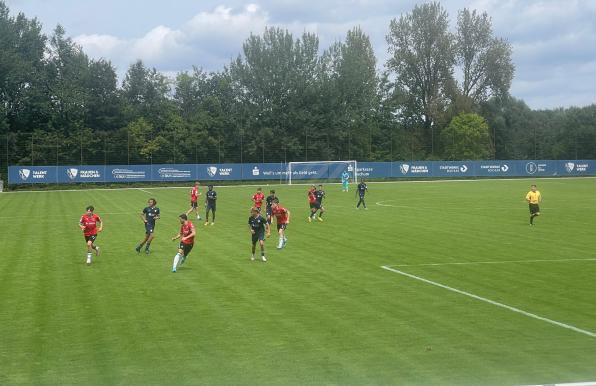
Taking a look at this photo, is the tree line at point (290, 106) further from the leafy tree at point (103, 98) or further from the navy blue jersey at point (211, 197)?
the navy blue jersey at point (211, 197)

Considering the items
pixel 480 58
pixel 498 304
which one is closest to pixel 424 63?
pixel 480 58

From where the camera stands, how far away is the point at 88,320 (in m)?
13.9

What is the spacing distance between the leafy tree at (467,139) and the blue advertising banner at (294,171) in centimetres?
407

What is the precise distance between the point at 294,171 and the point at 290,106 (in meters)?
11.9

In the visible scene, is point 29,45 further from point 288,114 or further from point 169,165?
Answer: point 288,114

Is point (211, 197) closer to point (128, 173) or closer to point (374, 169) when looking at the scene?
point (128, 173)

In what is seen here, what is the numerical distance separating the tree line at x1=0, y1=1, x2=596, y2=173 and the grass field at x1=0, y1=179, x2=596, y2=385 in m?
57.2

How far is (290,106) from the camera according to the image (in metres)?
94.0

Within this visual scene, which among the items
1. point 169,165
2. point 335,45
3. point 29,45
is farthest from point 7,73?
point 335,45

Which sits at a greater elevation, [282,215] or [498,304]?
[282,215]

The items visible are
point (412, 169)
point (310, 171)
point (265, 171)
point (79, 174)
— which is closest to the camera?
point (79, 174)

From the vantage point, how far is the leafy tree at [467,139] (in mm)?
97806

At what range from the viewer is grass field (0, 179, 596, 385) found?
10.7 metres

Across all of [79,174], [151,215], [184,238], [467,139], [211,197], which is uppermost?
[467,139]
